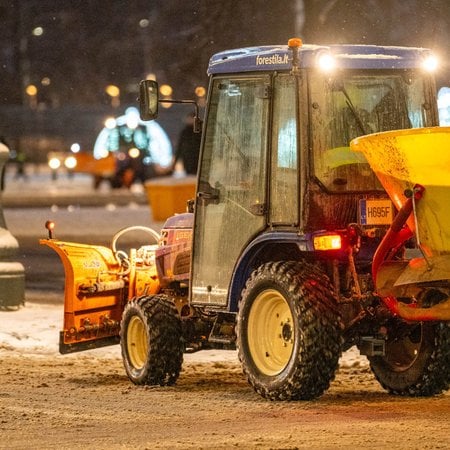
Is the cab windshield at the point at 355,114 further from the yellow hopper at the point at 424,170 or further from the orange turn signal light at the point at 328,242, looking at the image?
the yellow hopper at the point at 424,170

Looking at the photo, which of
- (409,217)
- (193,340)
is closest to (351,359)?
(193,340)

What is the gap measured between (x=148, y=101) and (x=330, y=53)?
4.60ft

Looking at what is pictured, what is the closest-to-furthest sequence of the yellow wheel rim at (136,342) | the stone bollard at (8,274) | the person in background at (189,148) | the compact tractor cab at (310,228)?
the compact tractor cab at (310,228) < the yellow wheel rim at (136,342) < the stone bollard at (8,274) < the person in background at (189,148)

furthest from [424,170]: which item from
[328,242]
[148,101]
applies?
[148,101]

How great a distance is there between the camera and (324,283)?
8.93 metres

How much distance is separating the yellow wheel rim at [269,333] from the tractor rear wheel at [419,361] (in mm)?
728

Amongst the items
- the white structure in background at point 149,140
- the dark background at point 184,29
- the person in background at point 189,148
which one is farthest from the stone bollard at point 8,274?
the white structure in background at point 149,140

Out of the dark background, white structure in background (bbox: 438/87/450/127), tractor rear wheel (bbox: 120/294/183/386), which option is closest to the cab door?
tractor rear wheel (bbox: 120/294/183/386)

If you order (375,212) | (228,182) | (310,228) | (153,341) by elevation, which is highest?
(228,182)

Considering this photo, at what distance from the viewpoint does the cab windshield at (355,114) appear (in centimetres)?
916

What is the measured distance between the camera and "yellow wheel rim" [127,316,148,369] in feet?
33.9

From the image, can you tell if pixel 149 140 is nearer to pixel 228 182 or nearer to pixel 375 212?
pixel 228 182

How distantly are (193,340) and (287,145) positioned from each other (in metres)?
1.76

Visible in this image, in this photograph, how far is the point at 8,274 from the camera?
14.5 meters
